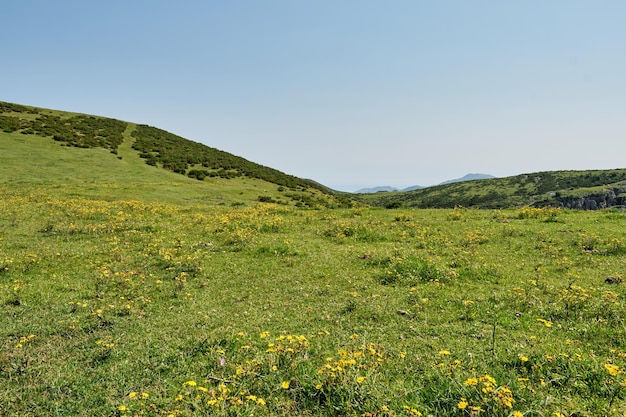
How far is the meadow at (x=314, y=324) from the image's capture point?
6.80 m

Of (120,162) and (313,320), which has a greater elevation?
(120,162)

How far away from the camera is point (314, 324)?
10.4 metres

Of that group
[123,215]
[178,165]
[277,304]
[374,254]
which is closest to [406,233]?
[374,254]

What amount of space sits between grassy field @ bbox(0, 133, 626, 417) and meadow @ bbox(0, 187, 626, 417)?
6 centimetres

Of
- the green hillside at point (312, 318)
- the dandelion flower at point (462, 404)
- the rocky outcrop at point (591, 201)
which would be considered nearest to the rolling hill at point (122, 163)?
the green hillside at point (312, 318)

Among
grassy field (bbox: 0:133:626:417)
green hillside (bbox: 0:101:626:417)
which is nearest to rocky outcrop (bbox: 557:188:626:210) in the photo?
green hillside (bbox: 0:101:626:417)

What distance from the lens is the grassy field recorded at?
6.82 metres

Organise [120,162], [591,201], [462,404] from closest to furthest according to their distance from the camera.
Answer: [462,404] < [120,162] < [591,201]

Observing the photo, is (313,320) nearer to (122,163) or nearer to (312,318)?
(312,318)

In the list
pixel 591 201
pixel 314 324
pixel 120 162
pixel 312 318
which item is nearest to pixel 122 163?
pixel 120 162

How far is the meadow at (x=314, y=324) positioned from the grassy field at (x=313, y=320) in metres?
0.06

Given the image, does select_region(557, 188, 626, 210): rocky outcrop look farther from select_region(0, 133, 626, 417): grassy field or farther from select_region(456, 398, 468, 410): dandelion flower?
select_region(456, 398, 468, 410): dandelion flower

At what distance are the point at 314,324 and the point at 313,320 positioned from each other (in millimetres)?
314

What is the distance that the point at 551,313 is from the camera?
10.4 meters
